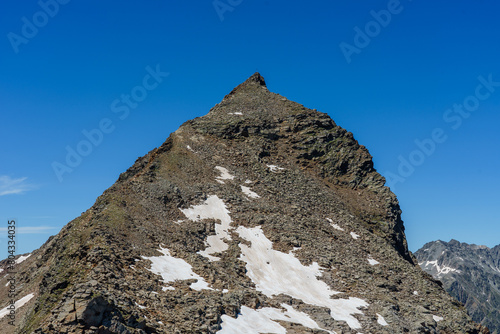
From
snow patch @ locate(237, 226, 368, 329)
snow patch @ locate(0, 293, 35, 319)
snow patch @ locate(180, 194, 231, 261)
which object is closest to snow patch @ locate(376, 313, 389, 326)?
snow patch @ locate(237, 226, 368, 329)

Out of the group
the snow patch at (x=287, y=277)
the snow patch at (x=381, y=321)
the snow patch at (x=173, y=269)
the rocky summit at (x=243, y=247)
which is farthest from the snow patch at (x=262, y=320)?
the snow patch at (x=381, y=321)

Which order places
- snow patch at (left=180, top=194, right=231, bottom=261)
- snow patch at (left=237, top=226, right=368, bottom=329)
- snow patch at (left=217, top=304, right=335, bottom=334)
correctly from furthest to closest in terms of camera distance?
snow patch at (left=180, top=194, right=231, bottom=261), snow patch at (left=237, top=226, right=368, bottom=329), snow patch at (left=217, top=304, right=335, bottom=334)

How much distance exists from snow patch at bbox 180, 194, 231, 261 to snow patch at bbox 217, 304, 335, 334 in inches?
449

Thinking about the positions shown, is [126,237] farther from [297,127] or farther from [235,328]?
[297,127]

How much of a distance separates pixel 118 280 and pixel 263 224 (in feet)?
101

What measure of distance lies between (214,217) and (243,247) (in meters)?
6.74

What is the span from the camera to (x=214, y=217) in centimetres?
6156

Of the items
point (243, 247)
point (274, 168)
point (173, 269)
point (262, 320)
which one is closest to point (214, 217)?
point (243, 247)

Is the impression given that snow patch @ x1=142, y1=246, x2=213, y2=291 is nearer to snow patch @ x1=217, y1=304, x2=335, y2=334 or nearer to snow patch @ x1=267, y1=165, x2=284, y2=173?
snow patch @ x1=217, y1=304, x2=335, y2=334

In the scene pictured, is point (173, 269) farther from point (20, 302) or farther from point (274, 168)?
point (274, 168)

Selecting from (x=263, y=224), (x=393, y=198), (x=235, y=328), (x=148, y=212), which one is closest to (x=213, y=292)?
(x=235, y=328)

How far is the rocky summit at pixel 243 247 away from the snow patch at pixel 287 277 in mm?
199

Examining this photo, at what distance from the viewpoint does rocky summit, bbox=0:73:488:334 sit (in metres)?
35.6

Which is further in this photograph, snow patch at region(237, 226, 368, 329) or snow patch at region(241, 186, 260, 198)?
snow patch at region(241, 186, 260, 198)
